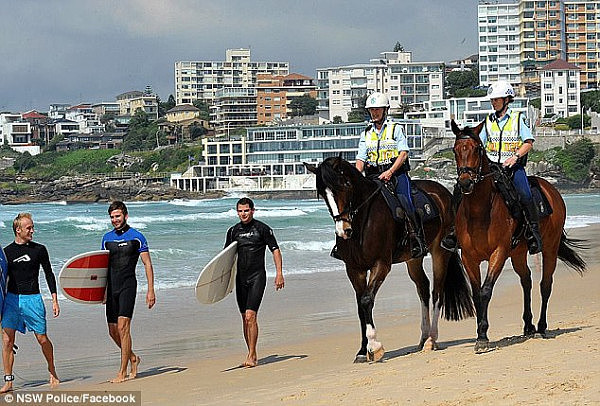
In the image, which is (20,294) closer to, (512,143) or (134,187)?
(512,143)

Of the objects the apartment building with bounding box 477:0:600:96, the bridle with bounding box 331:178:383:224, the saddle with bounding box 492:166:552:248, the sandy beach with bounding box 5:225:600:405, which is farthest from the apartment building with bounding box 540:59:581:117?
the bridle with bounding box 331:178:383:224

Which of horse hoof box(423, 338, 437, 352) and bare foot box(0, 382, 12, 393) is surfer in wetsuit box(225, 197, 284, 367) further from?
bare foot box(0, 382, 12, 393)

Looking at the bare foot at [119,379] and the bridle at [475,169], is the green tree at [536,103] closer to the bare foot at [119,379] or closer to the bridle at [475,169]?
the bridle at [475,169]

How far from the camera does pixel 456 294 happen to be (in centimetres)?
1065

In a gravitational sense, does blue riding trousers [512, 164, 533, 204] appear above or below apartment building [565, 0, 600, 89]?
below

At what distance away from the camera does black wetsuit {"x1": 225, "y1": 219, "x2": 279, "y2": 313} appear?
32.7 ft

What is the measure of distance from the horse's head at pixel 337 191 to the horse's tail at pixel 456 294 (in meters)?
2.20

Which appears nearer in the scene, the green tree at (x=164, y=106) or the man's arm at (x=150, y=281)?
the man's arm at (x=150, y=281)

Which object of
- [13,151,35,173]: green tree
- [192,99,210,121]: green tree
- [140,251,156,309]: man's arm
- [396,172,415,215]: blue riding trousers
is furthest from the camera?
[192,99,210,121]: green tree

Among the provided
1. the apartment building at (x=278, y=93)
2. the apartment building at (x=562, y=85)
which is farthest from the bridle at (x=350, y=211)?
the apartment building at (x=278, y=93)

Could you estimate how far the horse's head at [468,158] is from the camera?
8805 mm

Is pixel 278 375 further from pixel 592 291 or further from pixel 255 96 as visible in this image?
pixel 255 96

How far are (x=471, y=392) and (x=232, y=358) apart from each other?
469 centimetres

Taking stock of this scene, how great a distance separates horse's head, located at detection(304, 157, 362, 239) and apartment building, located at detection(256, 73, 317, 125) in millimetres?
147366
